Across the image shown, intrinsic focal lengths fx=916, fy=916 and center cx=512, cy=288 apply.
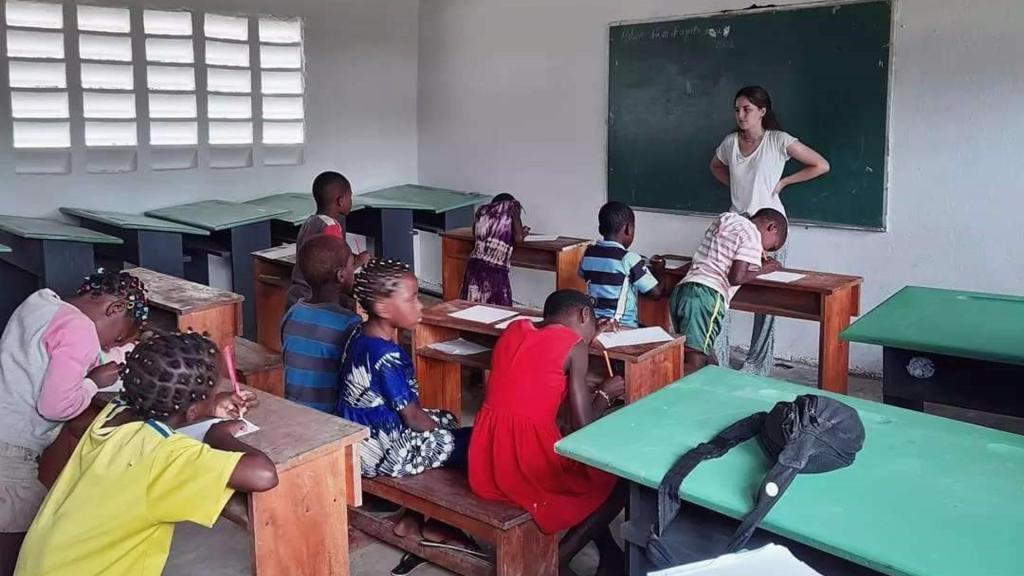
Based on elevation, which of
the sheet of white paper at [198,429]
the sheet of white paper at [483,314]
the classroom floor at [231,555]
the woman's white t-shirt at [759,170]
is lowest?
the classroom floor at [231,555]

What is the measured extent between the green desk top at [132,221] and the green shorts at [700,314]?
2.74 meters

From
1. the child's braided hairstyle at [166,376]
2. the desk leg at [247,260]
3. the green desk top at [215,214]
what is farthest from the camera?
the desk leg at [247,260]

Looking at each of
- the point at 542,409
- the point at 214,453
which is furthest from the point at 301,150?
the point at 214,453

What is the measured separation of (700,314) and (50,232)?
2939mm

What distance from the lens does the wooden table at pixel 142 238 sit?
4.77m

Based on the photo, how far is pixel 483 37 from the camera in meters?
6.42

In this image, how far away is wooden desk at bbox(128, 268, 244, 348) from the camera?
313cm

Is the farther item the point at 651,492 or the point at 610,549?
the point at 610,549

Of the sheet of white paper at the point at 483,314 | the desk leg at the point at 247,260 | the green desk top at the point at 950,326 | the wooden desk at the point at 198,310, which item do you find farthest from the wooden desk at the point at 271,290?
the green desk top at the point at 950,326

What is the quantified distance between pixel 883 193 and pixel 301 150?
3.71m

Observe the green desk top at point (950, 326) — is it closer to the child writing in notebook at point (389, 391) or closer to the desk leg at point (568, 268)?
the child writing in notebook at point (389, 391)

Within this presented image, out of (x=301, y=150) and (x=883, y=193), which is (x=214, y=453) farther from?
(x=301, y=150)

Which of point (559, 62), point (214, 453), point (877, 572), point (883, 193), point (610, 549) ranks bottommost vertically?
point (610, 549)

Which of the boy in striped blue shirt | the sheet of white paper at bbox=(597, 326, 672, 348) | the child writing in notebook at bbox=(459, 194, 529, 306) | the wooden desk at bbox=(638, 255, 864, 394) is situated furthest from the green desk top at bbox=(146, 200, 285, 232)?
the sheet of white paper at bbox=(597, 326, 672, 348)
